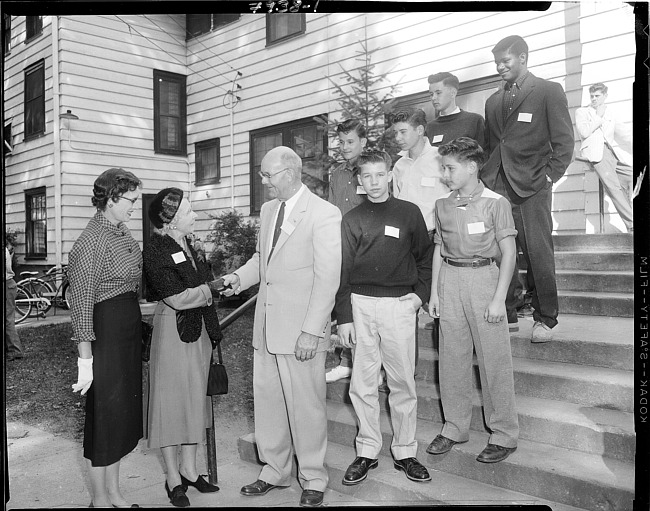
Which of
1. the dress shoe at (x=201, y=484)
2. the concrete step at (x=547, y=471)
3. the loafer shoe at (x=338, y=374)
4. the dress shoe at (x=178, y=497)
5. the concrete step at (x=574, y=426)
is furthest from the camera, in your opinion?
the loafer shoe at (x=338, y=374)

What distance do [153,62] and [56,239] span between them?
1.14 m

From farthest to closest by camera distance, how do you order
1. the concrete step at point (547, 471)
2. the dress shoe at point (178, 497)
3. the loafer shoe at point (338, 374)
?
the loafer shoe at point (338, 374)
the dress shoe at point (178, 497)
the concrete step at point (547, 471)

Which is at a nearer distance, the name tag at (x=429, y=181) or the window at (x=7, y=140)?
the window at (x=7, y=140)

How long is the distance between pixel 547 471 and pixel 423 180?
5.12 feet

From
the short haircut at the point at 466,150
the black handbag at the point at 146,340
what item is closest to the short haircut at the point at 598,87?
the short haircut at the point at 466,150

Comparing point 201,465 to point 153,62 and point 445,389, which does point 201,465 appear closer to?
point 445,389

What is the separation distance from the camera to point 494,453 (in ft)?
7.82

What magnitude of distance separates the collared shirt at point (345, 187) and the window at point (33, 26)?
1686mm

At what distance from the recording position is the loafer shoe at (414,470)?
2.45 metres

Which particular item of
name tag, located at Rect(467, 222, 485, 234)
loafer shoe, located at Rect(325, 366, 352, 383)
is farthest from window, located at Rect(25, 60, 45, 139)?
name tag, located at Rect(467, 222, 485, 234)

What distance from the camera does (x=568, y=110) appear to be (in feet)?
8.88

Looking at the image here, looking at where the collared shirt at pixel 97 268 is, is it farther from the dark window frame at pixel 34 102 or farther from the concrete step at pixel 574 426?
the concrete step at pixel 574 426

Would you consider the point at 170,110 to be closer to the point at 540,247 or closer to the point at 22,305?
the point at 22,305

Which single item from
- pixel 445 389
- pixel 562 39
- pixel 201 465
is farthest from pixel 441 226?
pixel 201 465
